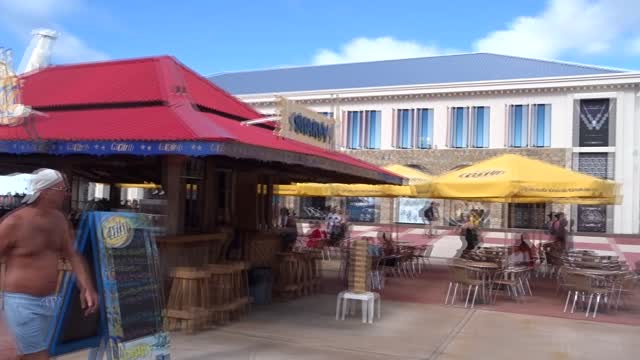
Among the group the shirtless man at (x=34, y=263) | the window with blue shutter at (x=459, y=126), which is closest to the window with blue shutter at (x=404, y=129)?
the window with blue shutter at (x=459, y=126)

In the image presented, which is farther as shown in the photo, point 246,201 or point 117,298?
point 246,201

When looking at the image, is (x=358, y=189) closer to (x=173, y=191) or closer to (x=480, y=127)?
(x=173, y=191)

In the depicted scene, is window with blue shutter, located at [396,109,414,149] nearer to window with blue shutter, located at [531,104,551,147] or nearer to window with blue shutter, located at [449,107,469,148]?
window with blue shutter, located at [449,107,469,148]

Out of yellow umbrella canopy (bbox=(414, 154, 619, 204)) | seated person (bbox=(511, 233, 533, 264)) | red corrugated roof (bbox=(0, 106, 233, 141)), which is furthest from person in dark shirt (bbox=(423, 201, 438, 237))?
red corrugated roof (bbox=(0, 106, 233, 141))

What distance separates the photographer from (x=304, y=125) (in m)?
8.93

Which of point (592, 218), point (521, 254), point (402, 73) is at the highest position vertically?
point (402, 73)

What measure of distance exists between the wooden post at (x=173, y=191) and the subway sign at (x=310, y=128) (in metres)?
Result: 1.64

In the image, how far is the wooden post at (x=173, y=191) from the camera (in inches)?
341

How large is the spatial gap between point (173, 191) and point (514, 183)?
5.68m

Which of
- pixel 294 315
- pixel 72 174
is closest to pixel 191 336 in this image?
pixel 294 315

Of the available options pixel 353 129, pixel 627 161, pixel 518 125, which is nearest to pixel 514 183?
pixel 627 161

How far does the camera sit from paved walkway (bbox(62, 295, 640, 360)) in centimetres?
687

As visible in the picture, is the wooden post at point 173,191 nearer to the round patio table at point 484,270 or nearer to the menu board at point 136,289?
the menu board at point 136,289

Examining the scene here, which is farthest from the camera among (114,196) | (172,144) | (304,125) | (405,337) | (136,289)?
(114,196)
